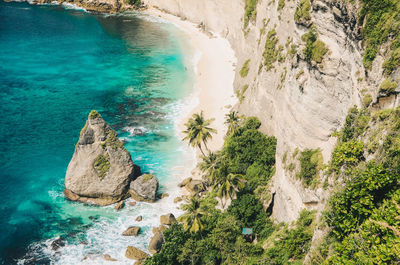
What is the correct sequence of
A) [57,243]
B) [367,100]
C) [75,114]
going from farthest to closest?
[75,114] < [57,243] < [367,100]

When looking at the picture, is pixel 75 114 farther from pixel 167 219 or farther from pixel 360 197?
pixel 360 197

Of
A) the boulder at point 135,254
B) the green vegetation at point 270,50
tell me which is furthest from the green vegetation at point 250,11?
the boulder at point 135,254

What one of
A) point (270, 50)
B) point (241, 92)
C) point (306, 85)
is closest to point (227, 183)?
point (306, 85)

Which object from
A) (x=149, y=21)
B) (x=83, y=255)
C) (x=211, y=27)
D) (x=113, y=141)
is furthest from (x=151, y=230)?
(x=149, y=21)

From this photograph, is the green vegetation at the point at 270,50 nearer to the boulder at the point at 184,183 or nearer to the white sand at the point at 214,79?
the white sand at the point at 214,79

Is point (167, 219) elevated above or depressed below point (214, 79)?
below

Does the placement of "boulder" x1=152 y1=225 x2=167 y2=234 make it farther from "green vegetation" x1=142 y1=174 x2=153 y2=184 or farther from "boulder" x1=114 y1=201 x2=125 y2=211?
"green vegetation" x1=142 y1=174 x2=153 y2=184
